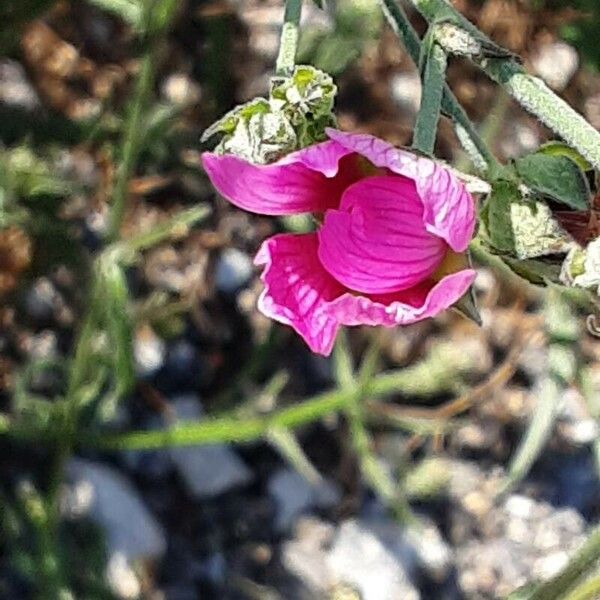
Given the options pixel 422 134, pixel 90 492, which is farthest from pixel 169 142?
pixel 422 134

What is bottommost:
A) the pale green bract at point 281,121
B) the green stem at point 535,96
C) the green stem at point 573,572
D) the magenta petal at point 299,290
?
the green stem at point 573,572

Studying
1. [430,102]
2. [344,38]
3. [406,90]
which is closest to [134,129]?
[344,38]

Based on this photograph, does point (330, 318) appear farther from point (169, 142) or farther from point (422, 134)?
point (169, 142)

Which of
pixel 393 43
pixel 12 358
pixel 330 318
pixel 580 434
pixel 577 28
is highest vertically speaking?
pixel 330 318

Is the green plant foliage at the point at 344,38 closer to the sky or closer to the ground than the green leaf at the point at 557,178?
closer to the ground

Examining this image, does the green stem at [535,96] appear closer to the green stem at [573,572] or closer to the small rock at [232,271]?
the green stem at [573,572]

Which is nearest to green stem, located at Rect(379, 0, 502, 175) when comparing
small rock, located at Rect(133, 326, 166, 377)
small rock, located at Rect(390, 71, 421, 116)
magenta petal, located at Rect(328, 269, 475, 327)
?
magenta petal, located at Rect(328, 269, 475, 327)

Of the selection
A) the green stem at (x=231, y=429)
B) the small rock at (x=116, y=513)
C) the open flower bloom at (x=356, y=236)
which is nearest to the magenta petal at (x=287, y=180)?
the open flower bloom at (x=356, y=236)
